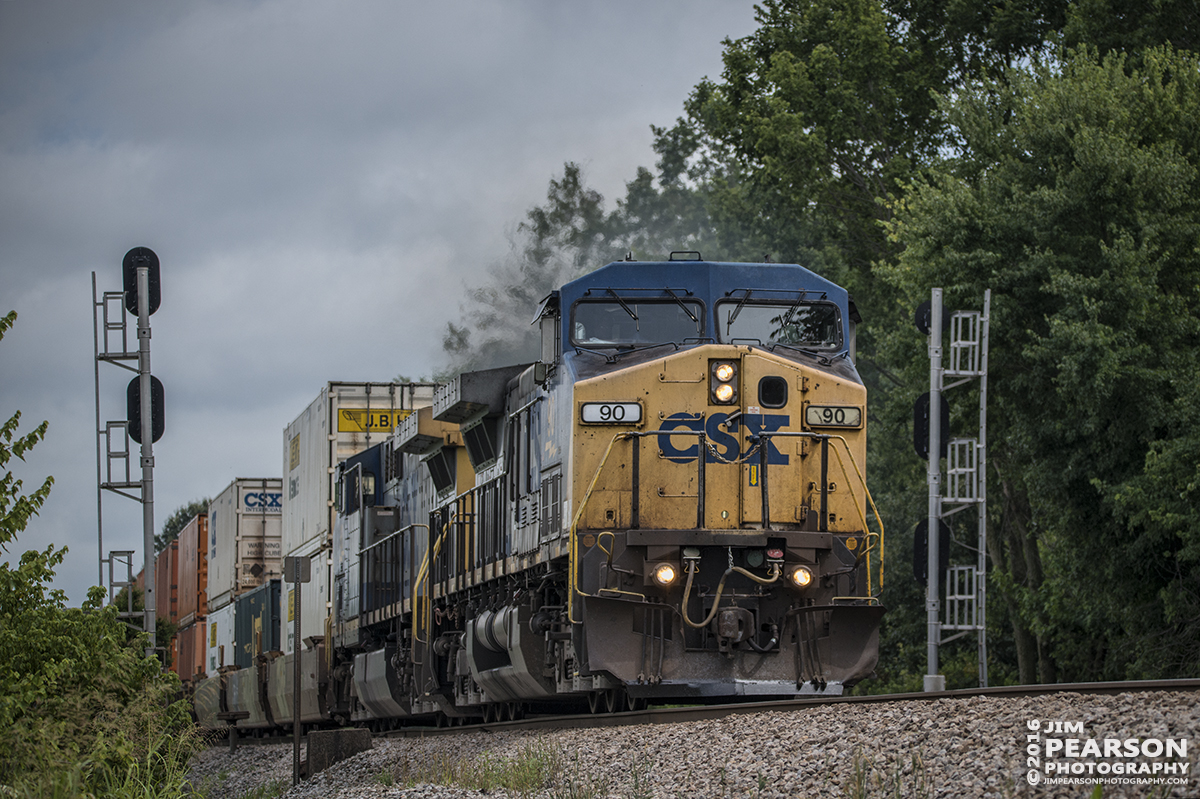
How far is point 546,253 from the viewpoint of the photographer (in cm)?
6406

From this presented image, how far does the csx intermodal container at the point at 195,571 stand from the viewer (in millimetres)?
31469

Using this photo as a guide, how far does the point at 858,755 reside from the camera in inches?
292

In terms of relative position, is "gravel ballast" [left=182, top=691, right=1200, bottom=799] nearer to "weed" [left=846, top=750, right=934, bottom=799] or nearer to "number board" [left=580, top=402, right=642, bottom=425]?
"weed" [left=846, top=750, right=934, bottom=799]

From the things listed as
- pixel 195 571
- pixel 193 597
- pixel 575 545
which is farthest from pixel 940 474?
pixel 193 597

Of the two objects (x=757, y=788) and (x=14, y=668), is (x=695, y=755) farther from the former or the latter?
(x=14, y=668)

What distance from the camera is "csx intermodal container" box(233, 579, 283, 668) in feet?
75.4

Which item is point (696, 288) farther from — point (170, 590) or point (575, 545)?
point (170, 590)

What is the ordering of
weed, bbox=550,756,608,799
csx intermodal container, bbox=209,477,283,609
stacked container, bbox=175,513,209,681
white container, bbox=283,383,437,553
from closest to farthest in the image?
weed, bbox=550,756,608,799, white container, bbox=283,383,437,553, csx intermodal container, bbox=209,477,283,609, stacked container, bbox=175,513,209,681

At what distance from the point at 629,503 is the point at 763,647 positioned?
1654 mm

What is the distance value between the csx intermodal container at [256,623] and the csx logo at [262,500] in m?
1.96

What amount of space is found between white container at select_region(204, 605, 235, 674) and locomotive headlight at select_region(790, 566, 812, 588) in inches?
708

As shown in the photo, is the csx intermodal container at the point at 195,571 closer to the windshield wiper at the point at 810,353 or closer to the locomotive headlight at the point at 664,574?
the windshield wiper at the point at 810,353
